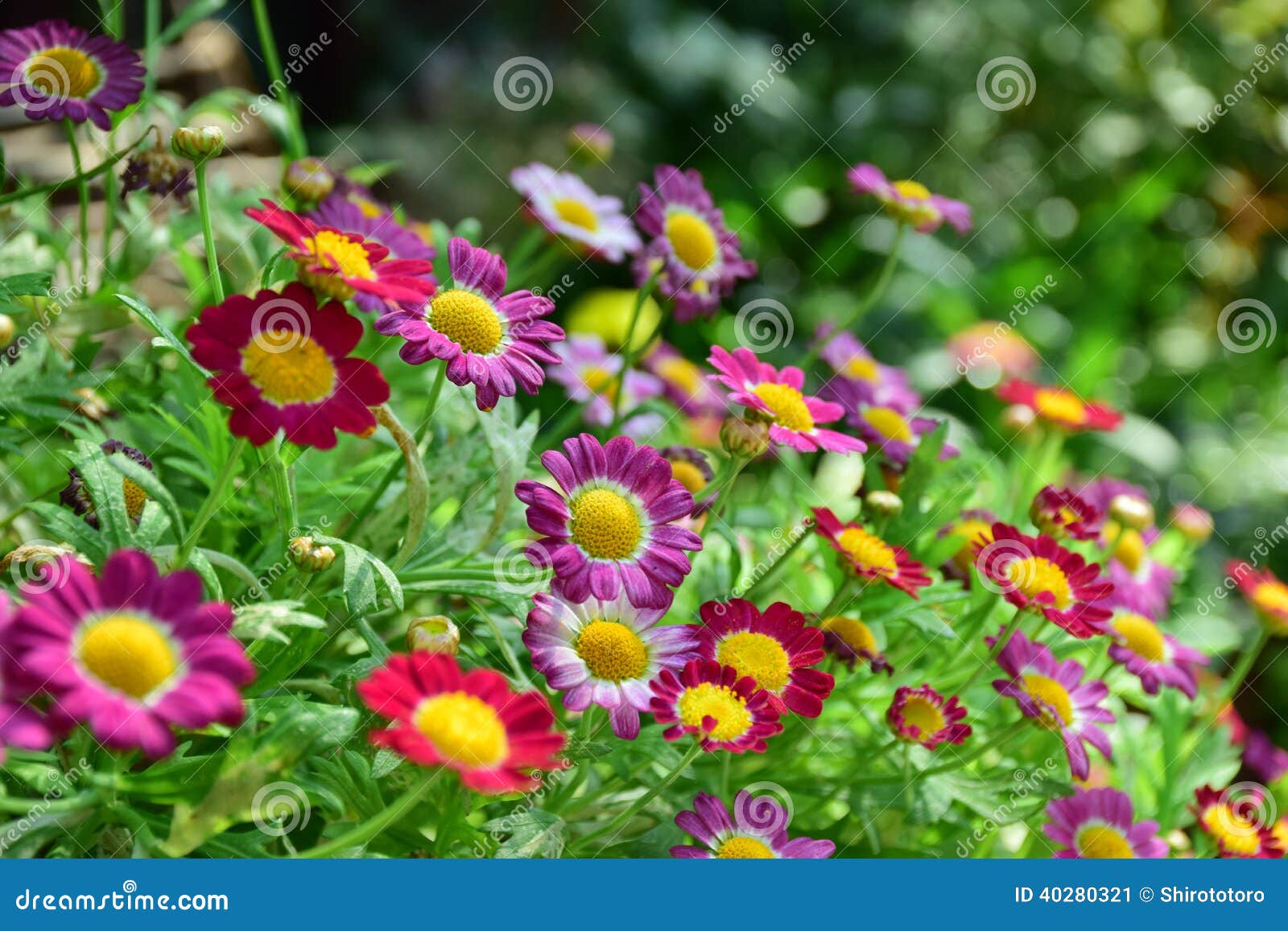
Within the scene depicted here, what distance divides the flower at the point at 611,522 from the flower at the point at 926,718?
22cm

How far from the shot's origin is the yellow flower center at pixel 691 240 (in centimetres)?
101

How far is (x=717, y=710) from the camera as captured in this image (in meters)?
0.70

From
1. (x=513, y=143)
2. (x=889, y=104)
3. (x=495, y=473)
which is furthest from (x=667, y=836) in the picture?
(x=889, y=104)

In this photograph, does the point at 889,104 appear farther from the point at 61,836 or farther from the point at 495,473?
the point at 61,836

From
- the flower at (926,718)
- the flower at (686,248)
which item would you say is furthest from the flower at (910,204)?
the flower at (926,718)

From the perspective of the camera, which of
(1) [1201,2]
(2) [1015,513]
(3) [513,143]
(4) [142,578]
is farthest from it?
(1) [1201,2]

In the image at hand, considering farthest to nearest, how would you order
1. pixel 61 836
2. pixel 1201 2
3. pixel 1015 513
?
pixel 1201 2, pixel 1015 513, pixel 61 836

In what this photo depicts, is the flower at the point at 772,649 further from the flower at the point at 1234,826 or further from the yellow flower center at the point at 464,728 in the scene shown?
the flower at the point at 1234,826

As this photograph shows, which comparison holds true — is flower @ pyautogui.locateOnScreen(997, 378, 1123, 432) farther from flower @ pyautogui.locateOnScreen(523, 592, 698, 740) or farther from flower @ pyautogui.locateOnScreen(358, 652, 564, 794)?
flower @ pyautogui.locateOnScreen(358, 652, 564, 794)

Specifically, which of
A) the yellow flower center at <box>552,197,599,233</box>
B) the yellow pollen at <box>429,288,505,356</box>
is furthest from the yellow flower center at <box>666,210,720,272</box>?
the yellow pollen at <box>429,288,505,356</box>

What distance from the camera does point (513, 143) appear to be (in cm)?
225

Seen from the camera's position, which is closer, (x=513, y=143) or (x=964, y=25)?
(x=513, y=143)

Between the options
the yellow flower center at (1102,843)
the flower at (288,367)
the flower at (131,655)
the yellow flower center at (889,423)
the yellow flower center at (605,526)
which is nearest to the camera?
the flower at (131,655)

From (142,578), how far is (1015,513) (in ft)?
2.81
